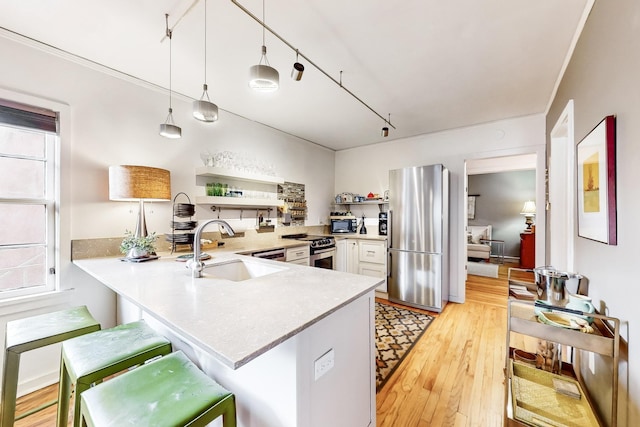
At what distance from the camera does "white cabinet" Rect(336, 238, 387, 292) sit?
13.2 feet

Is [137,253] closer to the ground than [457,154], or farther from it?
closer to the ground

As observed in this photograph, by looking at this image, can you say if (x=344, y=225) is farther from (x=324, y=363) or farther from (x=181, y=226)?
(x=324, y=363)

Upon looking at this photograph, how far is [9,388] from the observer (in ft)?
4.05

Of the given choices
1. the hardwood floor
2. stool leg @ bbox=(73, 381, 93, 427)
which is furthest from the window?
the hardwood floor

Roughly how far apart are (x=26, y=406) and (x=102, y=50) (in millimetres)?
2667

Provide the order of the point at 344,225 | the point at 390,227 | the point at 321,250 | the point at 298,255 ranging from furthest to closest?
the point at 344,225 → the point at 321,250 → the point at 390,227 → the point at 298,255

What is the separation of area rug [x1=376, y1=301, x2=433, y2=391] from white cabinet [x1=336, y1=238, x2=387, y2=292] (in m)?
0.54

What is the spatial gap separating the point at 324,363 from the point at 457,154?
3.81 metres

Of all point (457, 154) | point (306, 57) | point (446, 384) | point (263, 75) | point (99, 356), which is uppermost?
point (306, 57)

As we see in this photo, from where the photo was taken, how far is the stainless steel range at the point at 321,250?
3.75m

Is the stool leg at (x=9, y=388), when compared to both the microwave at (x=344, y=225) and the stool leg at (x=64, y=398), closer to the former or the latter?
the stool leg at (x=64, y=398)

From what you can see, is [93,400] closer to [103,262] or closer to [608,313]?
[103,262]

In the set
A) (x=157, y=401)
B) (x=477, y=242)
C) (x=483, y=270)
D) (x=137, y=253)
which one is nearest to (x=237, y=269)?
(x=137, y=253)

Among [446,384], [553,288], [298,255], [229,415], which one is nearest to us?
[229,415]
